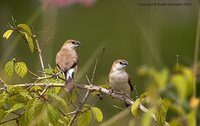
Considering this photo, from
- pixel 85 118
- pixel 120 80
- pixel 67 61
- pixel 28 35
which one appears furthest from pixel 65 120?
pixel 120 80

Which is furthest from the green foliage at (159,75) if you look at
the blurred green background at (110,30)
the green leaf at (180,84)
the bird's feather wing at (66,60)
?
the blurred green background at (110,30)

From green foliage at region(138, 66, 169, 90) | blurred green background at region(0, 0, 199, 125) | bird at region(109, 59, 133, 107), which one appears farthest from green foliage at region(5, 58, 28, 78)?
blurred green background at region(0, 0, 199, 125)

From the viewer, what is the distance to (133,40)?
11609 mm

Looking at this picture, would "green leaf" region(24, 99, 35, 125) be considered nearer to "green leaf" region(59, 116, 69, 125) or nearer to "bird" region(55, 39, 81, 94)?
"green leaf" region(59, 116, 69, 125)

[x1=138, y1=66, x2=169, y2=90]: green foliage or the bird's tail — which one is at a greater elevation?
[x1=138, y1=66, x2=169, y2=90]: green foliage

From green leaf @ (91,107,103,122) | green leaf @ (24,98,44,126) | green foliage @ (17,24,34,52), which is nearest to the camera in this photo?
green leaf @ (24,98,44,126)

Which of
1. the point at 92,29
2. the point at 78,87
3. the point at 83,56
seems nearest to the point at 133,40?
the point at 83,56

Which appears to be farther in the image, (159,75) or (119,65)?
(119,65)

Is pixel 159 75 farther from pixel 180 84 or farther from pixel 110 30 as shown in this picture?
pixel 110 30

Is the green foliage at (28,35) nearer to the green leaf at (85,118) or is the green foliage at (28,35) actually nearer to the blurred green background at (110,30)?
the green leaf at (85,118)

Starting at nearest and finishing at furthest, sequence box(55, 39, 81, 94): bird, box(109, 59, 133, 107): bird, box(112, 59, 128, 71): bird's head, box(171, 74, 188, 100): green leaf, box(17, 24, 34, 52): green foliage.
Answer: box(171, 74, 188, 100): green leaf
box(17, 24, 34, 52): green foliage
box(55, 39, 81, 94): bird
box(109, 59, 133, 107): bird
box(112, 59, 128, 71): bird's head

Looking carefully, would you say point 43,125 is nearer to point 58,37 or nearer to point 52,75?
point 52,75

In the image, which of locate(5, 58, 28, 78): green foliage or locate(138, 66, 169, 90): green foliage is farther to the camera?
locate(5, 58, 28, 78): green foliage

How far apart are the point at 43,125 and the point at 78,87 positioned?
0.60 metres
